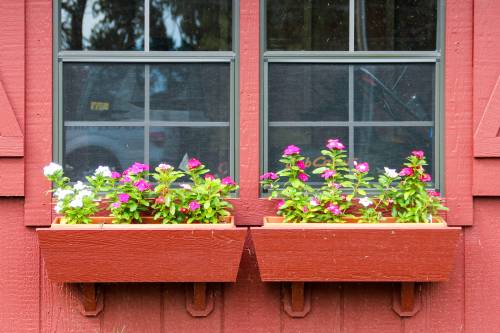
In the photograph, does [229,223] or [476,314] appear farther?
[476,314]

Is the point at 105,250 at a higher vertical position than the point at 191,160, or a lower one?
lower

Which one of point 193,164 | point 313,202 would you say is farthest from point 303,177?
point 193,164

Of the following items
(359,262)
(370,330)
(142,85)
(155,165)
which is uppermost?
(142,85)

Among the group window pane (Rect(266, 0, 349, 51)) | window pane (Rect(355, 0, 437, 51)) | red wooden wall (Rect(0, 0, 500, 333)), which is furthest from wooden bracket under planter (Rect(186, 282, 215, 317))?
window pane (Rect(355, 0, 437, 51))

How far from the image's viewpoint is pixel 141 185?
3.93m

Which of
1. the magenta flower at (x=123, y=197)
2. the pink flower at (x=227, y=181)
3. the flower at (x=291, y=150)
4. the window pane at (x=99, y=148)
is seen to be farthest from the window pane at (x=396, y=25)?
the magenta flower at (x=123, y=197)

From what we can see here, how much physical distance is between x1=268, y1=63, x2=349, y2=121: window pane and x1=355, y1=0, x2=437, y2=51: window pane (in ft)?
0.65

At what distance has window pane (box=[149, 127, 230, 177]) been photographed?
13.9 feet

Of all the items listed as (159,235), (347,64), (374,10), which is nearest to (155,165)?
(159,235)

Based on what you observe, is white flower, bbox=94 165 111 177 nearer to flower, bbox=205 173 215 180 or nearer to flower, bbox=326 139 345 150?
flower, bbox=205 173 215 180

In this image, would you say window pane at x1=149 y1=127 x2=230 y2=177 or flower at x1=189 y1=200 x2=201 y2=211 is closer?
flower at x1=189 y1=200 x2=201 y2=211

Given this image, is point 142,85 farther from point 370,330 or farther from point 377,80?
point 370,330

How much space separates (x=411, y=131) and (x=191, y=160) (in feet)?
3.70

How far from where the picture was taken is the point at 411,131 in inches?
167
